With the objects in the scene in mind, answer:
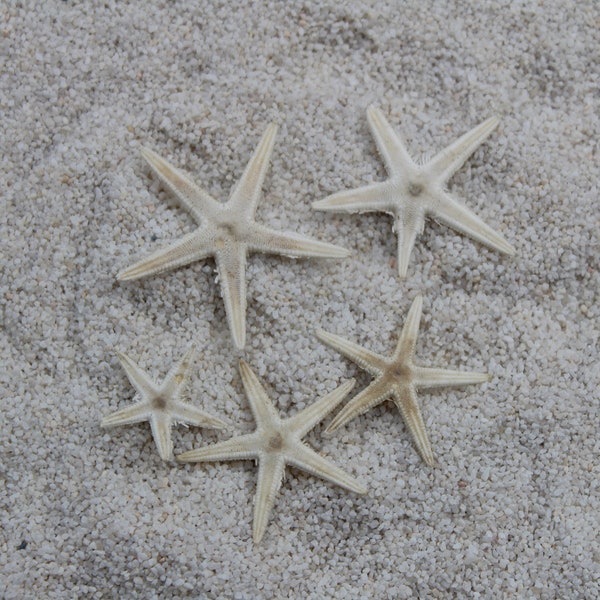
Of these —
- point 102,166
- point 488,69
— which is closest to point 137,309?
point 102,166

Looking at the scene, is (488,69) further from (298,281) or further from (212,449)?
(212,449)

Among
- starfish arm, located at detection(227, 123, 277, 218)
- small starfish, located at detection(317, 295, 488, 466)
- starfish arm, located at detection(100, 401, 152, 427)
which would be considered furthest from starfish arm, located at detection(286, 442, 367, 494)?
starfish arm, located at detection(227, 123, 277, 218)

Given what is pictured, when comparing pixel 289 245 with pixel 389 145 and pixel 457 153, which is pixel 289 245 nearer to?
pixel 389 145

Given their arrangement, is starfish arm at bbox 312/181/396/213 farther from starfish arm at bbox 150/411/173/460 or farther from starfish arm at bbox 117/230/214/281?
starfish arm at bbox 150/411/173/460

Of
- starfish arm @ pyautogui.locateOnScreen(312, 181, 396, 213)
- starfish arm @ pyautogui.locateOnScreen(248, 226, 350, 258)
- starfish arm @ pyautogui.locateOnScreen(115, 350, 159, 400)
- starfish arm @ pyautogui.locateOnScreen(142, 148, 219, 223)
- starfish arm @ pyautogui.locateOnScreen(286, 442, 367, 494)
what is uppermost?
starfish arm @ pyautogui.locateOnScreen(312, 181, 396, 213)

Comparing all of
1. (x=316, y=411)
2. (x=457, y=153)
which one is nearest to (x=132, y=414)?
(x=316, y=411)

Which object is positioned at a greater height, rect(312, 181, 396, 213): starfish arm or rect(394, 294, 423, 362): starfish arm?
rect(312, 181, 396, 213): starfish arm
